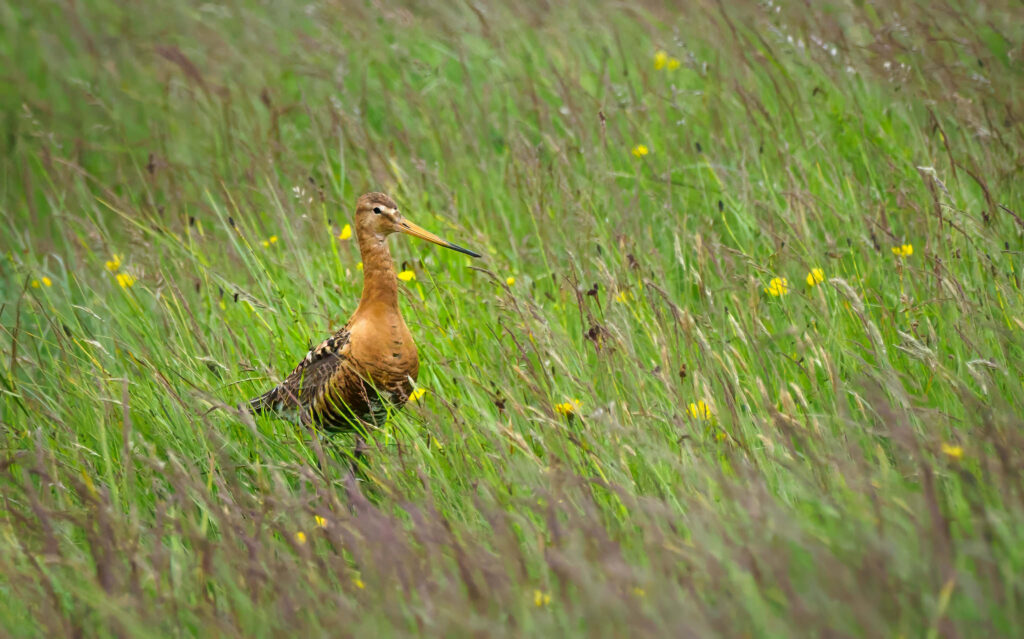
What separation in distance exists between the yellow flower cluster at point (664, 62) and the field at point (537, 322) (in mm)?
53

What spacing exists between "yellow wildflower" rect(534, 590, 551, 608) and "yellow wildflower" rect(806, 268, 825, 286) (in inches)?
64.7

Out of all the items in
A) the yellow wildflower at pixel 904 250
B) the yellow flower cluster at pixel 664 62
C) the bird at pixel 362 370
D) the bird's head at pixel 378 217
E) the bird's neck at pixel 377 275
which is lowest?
the bird at pixel 362 370

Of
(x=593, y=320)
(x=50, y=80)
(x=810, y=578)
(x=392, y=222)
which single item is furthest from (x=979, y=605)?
(x=50, y=80)

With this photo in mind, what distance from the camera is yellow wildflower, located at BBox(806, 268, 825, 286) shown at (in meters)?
3.27

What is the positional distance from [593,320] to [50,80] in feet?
16.0

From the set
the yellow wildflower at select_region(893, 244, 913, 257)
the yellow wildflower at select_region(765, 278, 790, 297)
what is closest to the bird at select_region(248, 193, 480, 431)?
the yellow wildflower at select_region(765, 278, 790, 297)

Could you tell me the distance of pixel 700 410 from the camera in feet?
9.09

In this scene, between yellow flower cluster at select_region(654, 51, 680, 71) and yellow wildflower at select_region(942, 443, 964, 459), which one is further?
yellow flower cluster at select_region(654, 51, 680, 71)

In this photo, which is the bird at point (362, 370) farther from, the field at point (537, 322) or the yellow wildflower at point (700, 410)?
the yellow wildflower at point (700, 410)

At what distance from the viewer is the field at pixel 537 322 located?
1987 mm

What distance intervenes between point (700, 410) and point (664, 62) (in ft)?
10.7

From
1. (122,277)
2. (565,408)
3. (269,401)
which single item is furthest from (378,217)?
(122,277)

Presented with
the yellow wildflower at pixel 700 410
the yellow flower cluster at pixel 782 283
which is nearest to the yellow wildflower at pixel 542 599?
the yellow wildflower at pixel 700 410

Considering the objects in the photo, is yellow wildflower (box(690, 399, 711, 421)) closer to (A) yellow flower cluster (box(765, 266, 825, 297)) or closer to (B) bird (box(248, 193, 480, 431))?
(A) yellow flower cluster (box(765, 266, 825, 297))
